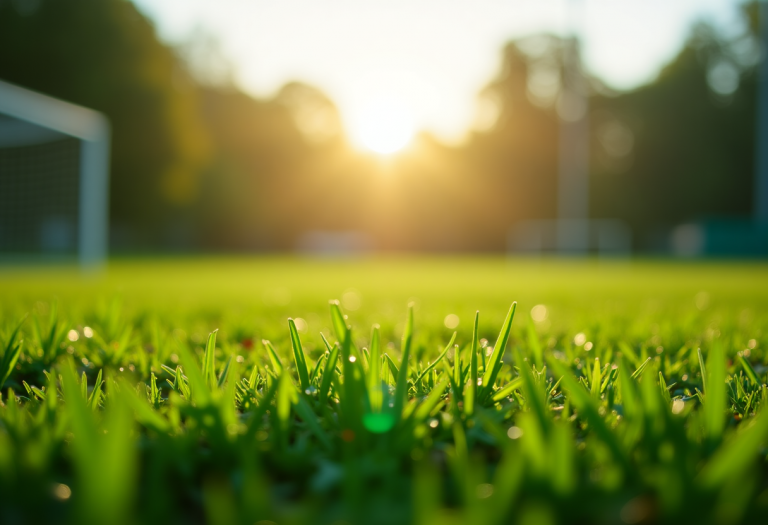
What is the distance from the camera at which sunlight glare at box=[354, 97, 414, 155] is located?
985 inches

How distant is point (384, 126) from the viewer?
27922 mm

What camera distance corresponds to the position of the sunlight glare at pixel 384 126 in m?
25.0

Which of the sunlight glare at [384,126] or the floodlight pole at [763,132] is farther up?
the sunlight glare at [384,126]

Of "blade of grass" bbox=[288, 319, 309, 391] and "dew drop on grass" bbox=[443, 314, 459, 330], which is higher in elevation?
"blade of grass" bbox=[288, 319, 309, 391]

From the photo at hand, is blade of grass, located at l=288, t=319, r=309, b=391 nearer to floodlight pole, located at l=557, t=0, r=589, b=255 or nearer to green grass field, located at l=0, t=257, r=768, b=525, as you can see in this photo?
green grass field, located at l=0, t=257, r=768, b=525

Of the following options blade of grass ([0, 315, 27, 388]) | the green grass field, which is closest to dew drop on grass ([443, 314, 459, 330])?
the green grass field

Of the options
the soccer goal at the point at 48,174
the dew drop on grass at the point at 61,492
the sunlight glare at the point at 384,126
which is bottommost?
the dew drop on grass at the point at 61,492

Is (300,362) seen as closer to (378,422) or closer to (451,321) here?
(378,422)

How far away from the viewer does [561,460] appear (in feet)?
1.92

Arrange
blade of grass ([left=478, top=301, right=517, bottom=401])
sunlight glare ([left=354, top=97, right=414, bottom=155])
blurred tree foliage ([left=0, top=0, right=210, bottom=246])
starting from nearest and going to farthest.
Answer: blade of grass ([left=478, top=301, right=517, bottom=401]) → blurred tree foliage ([left=0, top=0, right=210, bottom=246]) → sunlight glare ([left=354, top=97, right=414, bottom=155])

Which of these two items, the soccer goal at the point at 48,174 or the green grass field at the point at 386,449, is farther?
the soccer goal at the point at 48,174

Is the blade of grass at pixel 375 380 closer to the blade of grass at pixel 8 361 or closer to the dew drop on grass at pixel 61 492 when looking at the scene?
the dew drop on grass at pixel 61 492

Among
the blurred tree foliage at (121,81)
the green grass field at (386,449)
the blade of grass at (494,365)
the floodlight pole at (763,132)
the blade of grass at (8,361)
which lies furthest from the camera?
the blurred tree foliage at (121,81)

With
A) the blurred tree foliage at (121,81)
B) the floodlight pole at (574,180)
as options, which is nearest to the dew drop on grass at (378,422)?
the floodlight pole at (574,180)
